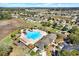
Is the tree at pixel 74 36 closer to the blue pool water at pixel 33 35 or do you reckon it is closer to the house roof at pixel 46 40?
the house roof at pixel 46 40

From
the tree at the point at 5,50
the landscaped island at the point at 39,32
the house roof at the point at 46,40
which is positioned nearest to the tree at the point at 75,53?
the landscaped island at the point at 39,32

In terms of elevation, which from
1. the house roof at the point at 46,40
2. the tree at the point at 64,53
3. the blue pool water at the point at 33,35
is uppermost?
the blue pool water at the point at 33,35

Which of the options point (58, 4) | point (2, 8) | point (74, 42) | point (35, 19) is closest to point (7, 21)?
point (2, 8)

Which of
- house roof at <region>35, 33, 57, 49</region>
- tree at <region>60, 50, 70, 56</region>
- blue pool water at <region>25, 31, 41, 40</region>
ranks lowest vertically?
tree at <region>60, 50, 70, 56</region>

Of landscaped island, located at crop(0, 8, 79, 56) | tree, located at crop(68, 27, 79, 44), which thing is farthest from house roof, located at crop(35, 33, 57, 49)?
tree, located at crop(68, 27, 79, 44)

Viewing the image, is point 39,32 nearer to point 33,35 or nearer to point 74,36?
point 33,35

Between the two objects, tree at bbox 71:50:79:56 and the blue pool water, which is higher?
the blue pool water

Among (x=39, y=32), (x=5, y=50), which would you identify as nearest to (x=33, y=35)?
(x=39, y=32)

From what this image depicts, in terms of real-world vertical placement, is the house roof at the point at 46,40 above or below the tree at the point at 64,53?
above

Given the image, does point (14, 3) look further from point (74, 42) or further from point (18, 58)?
point (74, 42)

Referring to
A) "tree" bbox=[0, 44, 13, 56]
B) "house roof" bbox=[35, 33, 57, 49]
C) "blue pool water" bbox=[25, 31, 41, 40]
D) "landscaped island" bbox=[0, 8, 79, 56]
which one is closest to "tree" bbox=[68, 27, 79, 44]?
"landscaped island" bbox=[0, 8, 79, 56]

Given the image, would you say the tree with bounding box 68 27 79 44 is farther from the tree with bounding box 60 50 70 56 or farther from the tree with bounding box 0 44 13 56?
the tree with bounding box 0 44 13 56
